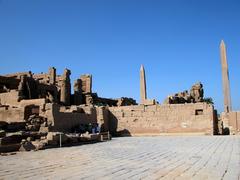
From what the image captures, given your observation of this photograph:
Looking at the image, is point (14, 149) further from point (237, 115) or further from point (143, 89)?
point (143, 89)

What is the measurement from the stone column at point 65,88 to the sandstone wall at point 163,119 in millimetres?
8724

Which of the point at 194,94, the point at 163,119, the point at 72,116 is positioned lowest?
the point at 163,119

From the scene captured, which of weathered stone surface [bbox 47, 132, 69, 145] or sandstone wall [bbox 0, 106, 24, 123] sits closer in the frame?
weathered stone surface [bbox 47, 132, 69, 145]

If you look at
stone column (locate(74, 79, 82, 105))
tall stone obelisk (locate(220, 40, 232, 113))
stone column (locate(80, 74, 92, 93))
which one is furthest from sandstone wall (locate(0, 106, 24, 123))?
tall stone obelisk (locate(220, 40, 232, 113))

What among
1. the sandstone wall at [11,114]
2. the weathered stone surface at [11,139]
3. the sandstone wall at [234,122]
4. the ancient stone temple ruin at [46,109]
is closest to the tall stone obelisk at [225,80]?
the sandstone wall at [234,122]

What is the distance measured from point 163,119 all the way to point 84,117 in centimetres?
660

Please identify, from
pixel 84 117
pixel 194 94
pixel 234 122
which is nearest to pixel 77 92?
pixel 84 117

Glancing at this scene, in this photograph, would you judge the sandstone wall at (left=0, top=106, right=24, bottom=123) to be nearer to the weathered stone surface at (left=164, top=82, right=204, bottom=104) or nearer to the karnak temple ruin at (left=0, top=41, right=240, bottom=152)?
the karnak temple ruin at (left=0, top=41, right=240, bottom=152)

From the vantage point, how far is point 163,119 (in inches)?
988

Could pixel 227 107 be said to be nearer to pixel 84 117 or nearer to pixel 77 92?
pixel 77 92

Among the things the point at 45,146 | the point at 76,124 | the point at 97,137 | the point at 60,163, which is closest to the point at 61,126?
the point at 76,124

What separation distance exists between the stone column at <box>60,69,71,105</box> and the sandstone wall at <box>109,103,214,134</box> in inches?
343

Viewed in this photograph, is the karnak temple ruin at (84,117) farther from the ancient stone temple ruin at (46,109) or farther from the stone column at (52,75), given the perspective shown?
the stone column at (52,75)

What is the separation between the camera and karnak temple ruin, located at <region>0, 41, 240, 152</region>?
49.8 feet
